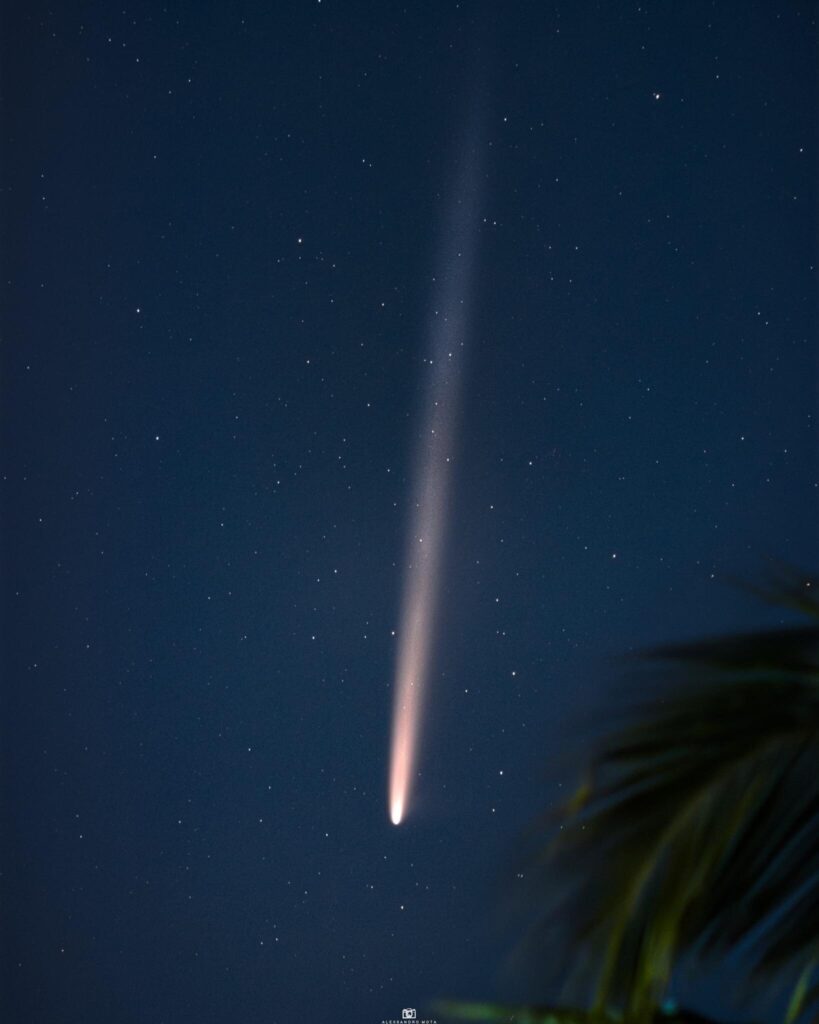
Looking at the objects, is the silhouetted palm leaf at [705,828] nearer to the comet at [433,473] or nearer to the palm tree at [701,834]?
the palm tree at [701,834]

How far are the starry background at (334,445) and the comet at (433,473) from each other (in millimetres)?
22

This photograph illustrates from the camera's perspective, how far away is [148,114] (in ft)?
5.29

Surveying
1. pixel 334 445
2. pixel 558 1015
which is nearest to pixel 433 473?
pixel 334 445

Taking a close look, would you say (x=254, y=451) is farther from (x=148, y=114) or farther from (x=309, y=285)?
(x=148, y=114)

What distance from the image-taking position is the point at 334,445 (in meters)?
1.63

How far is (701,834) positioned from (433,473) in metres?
1.09

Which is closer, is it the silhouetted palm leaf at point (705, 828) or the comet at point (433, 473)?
the silhouetted palm leaf at point (705, 828)

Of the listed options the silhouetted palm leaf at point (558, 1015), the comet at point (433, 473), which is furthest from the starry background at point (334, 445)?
the silhouetted palm leaf at point (558, 1015)

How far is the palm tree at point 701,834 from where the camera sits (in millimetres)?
564

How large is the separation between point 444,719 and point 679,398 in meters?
0.59

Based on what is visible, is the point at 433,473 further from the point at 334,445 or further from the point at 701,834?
the point at 701,834

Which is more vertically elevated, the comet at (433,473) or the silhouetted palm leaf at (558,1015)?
the comet at (433,473)

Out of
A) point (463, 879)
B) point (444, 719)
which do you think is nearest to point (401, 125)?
point (444, 719)

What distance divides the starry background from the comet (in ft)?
0.07
